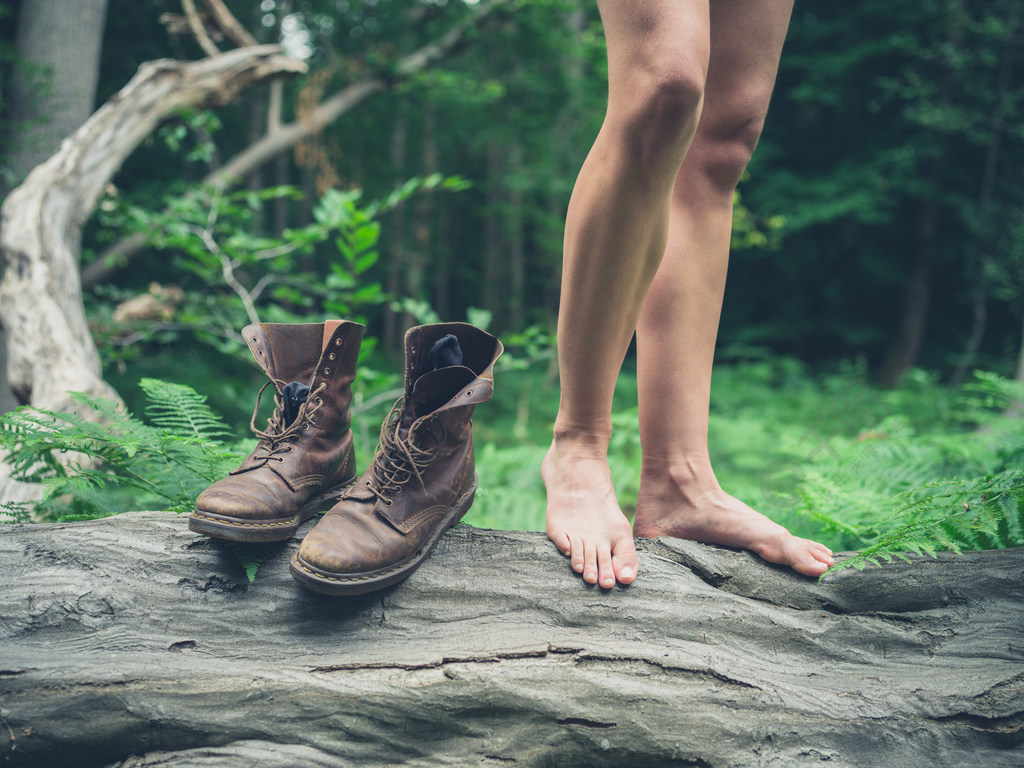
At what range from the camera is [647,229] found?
142cm

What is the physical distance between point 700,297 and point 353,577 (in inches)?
45.1

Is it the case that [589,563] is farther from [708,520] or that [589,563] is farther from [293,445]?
[293,445]

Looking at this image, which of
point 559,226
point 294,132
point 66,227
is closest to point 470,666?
point 66,227

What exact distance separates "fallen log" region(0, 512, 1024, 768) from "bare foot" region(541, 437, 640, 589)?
0.16ft

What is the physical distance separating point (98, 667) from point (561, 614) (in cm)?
95

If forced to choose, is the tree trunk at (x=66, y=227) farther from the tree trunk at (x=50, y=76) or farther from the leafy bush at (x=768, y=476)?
the tree trunk at (x=50, y=76)

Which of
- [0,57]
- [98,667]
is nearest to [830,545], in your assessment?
[98,667]

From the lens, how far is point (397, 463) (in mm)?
1376

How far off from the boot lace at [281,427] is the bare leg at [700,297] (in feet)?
2.85

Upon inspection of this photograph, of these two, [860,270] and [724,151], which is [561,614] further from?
[860,270]

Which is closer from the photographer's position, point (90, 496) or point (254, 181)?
point (90, 496)

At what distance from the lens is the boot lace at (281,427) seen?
142cm

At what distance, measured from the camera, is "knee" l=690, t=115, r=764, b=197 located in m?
1.64

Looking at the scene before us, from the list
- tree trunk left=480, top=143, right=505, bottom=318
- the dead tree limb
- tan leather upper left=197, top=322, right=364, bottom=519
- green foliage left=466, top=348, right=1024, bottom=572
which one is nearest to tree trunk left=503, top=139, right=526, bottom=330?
tree trunk left=480, top=143, right=505, bottom=318
